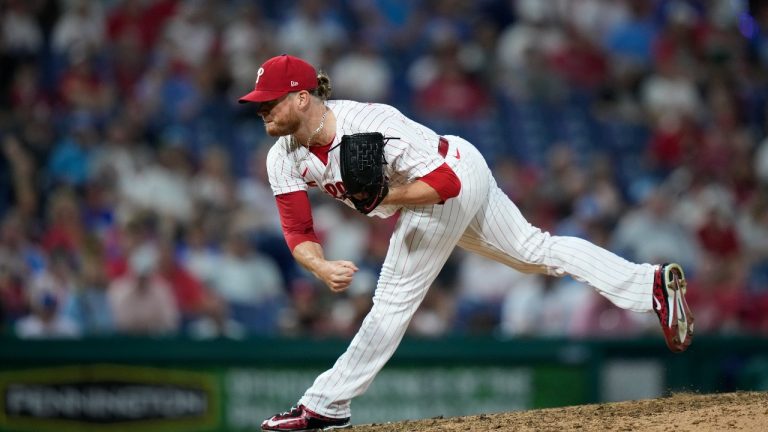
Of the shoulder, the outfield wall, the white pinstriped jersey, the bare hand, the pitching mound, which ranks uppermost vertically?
the shoulder

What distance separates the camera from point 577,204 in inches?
389

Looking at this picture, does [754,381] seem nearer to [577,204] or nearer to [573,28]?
[577,204]

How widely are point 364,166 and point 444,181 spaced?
1.34 feet

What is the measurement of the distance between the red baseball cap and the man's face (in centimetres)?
3

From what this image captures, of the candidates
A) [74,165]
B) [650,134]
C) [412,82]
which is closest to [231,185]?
[74,165]

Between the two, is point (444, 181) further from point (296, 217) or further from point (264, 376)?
point (264, 376)

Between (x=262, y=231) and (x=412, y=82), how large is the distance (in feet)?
8.60

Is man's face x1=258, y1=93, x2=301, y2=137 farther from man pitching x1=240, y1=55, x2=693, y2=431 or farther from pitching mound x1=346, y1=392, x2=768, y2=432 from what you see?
pitching mound x1=346, y1=392, x2=768, y2=432

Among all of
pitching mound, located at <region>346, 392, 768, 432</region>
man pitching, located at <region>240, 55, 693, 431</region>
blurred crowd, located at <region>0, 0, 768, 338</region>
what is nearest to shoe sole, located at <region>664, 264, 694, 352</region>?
man pitching, located at <region>240, 55, 693, 431</region>

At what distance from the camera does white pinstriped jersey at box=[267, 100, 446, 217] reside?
4871mm

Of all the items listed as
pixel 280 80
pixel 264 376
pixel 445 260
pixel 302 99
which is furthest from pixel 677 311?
A: pixel 264 376

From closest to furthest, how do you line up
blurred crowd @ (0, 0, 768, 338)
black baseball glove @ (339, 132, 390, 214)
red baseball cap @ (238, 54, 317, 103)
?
1. black baseball glove @ (339, 132, 390, 214)
2. red baseball cap @ (238, 54, 317, 103)
3. blurred crowd @ (0, 0, 768, 338)

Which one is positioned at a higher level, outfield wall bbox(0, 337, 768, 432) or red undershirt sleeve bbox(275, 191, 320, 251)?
red undershirt sleeve bbox(275, 191, 320, 251)

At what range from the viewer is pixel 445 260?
5.14 meters
